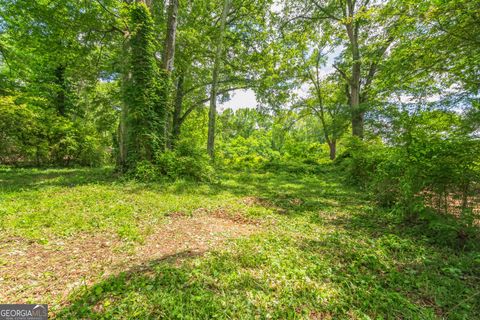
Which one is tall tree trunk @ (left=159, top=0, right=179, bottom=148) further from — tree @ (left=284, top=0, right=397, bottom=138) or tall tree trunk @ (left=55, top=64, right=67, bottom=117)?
tall tree trunk @ (left=55, top=64, right=67, bottom=117)

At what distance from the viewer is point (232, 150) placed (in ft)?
74.8

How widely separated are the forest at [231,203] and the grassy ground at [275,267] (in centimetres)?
2

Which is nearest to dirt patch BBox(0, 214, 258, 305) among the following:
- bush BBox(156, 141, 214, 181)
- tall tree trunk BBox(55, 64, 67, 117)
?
bush BBox(156, 141, 214, 181)

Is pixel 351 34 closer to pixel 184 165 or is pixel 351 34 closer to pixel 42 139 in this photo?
pixel 184 165

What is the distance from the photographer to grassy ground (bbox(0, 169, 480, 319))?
1.82 metres

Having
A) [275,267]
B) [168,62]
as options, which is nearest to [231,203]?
[275,267]

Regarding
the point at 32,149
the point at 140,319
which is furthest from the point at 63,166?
the point at 140,319

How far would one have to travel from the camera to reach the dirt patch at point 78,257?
198cm

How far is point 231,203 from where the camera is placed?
16.7ft

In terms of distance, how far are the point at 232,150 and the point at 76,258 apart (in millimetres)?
20467

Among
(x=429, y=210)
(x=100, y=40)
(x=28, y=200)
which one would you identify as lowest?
(x=28, y=200)

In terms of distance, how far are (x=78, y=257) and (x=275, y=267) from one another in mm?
2523

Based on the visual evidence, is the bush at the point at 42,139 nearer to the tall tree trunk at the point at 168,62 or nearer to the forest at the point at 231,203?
the forest at the point at 231,203

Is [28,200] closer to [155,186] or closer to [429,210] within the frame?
[155,186]
